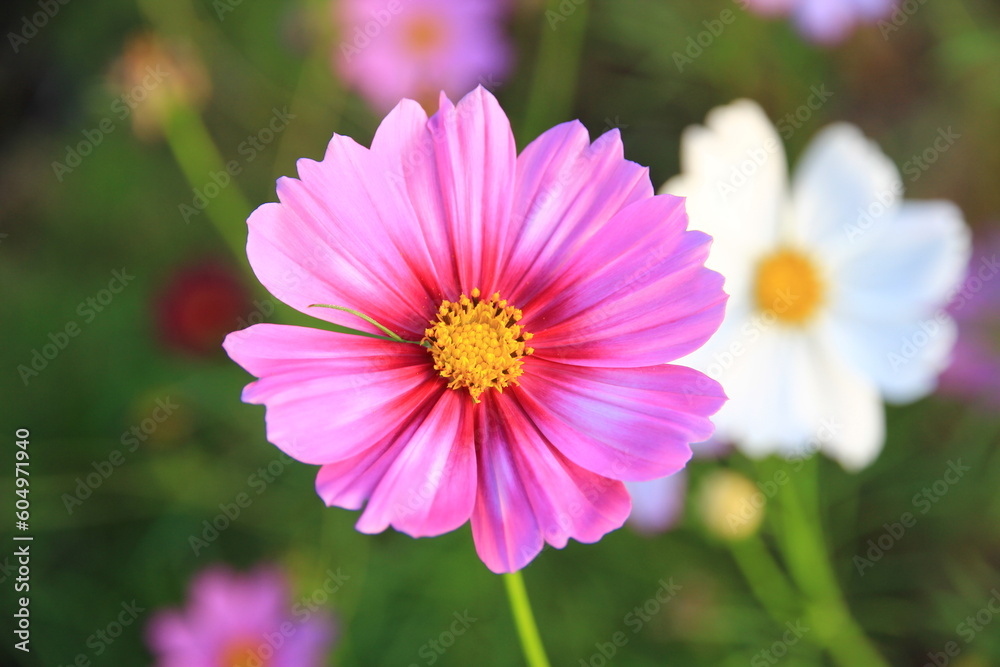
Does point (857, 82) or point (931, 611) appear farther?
point (857, 82)

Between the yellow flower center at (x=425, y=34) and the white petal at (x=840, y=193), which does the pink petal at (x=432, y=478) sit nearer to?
the white petal at (x=840, y=193)

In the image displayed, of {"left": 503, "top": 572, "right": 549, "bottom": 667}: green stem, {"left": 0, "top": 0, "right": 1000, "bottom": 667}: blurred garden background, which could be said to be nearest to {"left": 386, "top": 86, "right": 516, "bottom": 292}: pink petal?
{"left": 503, "top": 572, "right": 549, "bottom": 667}: green stem

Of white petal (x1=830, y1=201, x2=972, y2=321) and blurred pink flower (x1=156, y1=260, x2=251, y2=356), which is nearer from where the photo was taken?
white petal (x1=830, y1=201, x2=972, y2=321)

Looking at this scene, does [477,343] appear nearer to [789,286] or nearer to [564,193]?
[564,193]

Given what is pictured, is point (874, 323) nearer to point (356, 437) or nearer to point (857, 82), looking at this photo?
point (356, 437)

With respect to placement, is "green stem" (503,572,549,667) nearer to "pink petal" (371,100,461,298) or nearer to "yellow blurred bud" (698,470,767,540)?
"pink petal" (371,100,461,298)

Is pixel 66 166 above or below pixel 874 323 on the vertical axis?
below

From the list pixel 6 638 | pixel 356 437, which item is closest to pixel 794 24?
pixel 356 437
